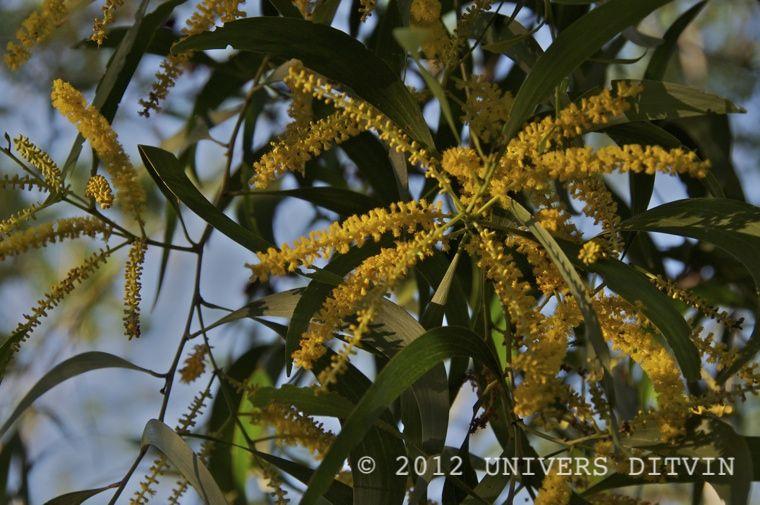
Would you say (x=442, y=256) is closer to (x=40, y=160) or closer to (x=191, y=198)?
(x=191, y=198)

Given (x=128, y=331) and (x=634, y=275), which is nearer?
(x=634, y=275)

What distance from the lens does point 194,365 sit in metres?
1.01

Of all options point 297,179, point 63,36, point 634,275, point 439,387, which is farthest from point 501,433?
point 63,36

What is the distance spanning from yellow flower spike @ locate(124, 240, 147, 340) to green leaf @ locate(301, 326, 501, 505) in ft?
0.91

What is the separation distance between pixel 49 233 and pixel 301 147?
0.24m

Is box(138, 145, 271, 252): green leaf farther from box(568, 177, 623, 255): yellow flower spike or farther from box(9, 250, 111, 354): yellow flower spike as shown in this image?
box(568, 177, 623, 255): yellow flower spike

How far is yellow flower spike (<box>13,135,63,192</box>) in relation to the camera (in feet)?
2.71

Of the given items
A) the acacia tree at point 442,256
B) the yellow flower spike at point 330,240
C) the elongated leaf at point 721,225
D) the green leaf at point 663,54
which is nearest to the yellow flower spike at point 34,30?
the acacia tree at point 442,256

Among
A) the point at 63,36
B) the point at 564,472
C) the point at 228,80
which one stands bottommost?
the point at 564,472

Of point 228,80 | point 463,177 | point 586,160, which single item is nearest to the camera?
point 586,160

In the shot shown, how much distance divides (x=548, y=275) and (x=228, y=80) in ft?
3.09

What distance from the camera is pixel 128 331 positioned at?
85cm

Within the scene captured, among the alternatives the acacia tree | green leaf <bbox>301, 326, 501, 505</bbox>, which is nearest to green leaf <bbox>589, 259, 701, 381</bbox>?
the acacia tree

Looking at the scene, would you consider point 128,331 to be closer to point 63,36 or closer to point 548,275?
point 548,275
